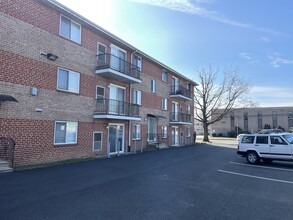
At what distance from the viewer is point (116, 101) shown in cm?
1573

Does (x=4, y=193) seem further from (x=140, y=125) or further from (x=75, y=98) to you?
(x=140, y=125)

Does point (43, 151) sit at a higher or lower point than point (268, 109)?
lower

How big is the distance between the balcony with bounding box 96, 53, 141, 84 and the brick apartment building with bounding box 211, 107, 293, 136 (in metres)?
49.8

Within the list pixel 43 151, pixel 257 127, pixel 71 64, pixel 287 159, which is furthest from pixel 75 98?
pixel 257 127

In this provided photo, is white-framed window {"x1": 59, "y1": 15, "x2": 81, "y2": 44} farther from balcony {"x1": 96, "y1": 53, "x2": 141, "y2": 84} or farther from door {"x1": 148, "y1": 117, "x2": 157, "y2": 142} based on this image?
door {"x1": 148, "y1": 117, "x2": 157, "y2": 142}

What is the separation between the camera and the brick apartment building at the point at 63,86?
392 inches

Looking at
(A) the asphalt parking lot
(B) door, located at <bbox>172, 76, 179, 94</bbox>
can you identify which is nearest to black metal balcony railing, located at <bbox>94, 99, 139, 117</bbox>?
(A) the asphalt parking lot

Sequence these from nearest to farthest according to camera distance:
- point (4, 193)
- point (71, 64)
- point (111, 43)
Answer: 1. point (4, 193)
2. point (71, 64)
3. point (111, 43)

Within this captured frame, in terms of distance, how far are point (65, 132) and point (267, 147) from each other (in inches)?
459

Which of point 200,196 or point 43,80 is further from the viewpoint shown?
point 43,80

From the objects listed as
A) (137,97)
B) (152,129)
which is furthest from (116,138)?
(152,129)

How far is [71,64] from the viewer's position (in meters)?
12.8

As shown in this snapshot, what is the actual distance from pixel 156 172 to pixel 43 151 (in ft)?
19.7

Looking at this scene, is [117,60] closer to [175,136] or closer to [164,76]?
[164,76]
